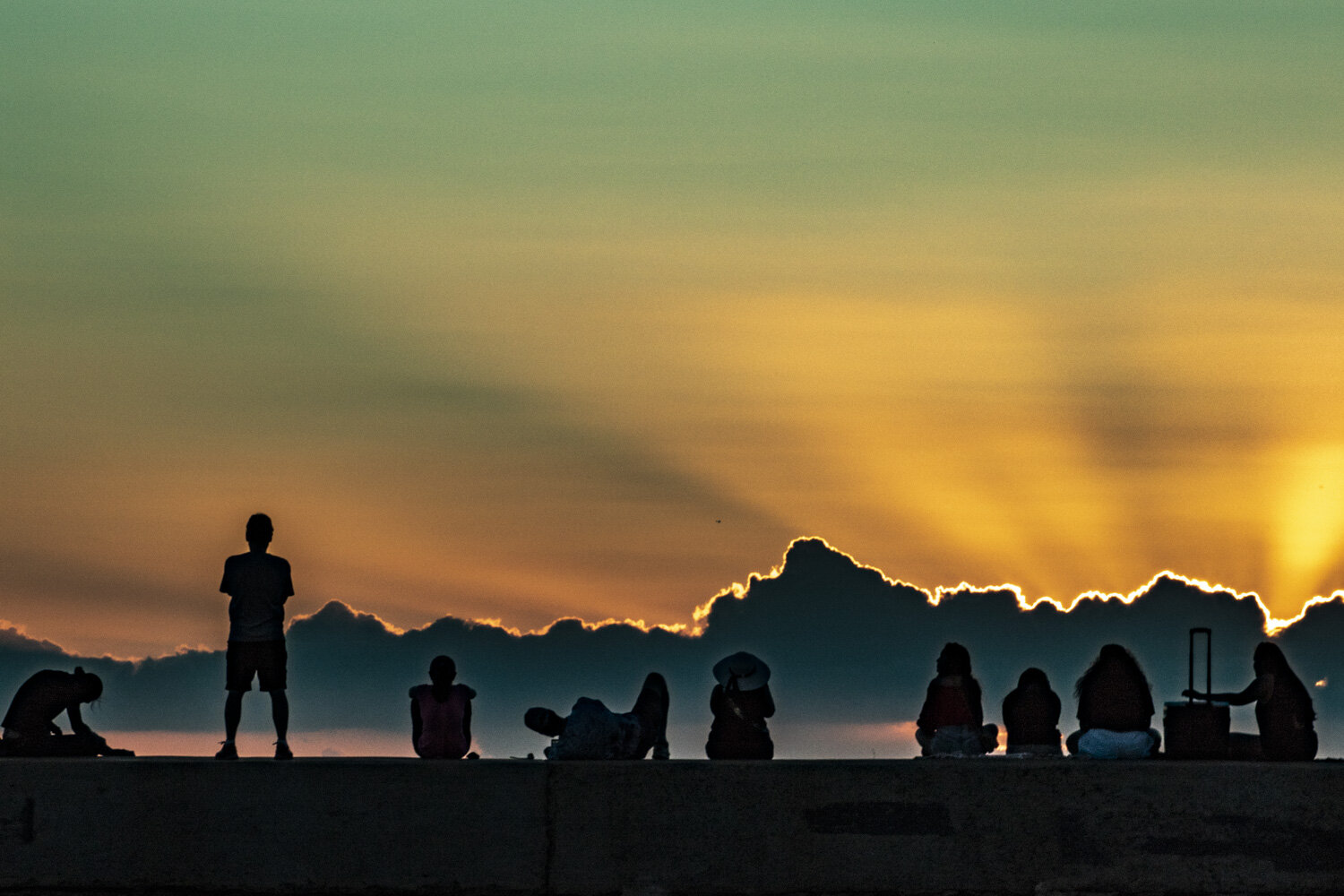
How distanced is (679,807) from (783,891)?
0.85m

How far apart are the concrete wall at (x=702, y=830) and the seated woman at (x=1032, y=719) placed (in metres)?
3.26

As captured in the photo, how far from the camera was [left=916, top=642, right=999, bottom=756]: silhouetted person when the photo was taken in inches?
608

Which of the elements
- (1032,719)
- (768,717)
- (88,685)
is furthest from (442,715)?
(1032,719)

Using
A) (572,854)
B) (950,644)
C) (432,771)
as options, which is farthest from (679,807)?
(950,644)

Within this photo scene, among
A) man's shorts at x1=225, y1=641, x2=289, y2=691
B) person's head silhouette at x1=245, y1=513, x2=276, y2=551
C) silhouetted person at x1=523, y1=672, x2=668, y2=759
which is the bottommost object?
silhouetted person at x1=523, y1=672, x2=668, y2=759

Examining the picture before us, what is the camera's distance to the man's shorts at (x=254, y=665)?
48.5 feet

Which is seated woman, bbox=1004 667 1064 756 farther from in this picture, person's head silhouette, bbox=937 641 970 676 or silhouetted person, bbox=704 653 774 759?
silhouetted person, bbox=704 653 774 759

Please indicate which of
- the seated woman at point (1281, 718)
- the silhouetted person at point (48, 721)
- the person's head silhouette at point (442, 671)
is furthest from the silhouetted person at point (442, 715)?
the seated woman at point (1281, 718)

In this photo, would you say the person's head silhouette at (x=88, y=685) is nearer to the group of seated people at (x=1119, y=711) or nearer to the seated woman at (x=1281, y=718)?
the group of seated people at (x=1119, y=711)

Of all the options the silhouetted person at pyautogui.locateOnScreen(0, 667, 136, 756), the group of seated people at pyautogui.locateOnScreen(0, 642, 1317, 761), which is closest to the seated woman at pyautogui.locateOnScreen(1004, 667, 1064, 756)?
the group of seated people at pyautogui.locateOnScreen(0, 642, 1317, 761)

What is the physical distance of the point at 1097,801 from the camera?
1273 cm

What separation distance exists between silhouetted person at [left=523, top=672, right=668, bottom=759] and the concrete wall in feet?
2.50

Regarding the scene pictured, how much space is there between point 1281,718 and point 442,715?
6.19 m

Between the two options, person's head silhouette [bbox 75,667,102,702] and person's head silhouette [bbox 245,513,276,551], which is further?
person's head silhouette [bbox 75,667,102,702]
